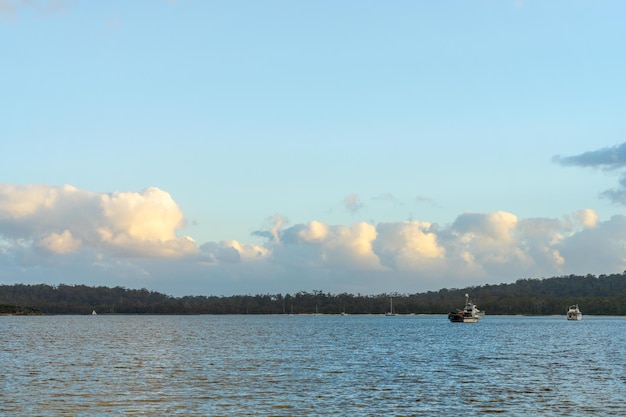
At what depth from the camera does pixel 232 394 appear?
62000 millimetres

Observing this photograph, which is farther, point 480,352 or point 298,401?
point 480,352

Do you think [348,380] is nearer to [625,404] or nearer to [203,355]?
[625,404]

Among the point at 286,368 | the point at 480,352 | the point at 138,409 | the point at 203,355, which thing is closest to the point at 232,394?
the point at 138,409

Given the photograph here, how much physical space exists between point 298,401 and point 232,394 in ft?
21.6

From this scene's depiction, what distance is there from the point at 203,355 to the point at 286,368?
26.2 m

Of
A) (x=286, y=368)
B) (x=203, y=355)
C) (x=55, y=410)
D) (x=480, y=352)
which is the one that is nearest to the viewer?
(x=55, y=410)

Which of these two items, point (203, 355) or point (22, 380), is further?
point (203, 355)

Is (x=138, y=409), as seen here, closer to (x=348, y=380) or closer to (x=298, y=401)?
(x=298, y=401)

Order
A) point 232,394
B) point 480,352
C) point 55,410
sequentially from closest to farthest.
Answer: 1. point 55,410
2. point 232,394
3. point 480,352

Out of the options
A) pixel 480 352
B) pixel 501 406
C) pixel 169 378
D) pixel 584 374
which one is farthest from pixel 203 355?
pixel 501 406

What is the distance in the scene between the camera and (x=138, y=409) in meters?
53.5

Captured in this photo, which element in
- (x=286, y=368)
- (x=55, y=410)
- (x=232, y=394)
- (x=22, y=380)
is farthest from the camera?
(x=286, y=368)

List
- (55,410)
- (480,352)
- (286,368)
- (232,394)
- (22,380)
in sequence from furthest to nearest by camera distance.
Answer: (480,352), (286,368), (22,380), (232,394), (55,410)

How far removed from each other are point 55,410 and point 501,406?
32831 millimetres
